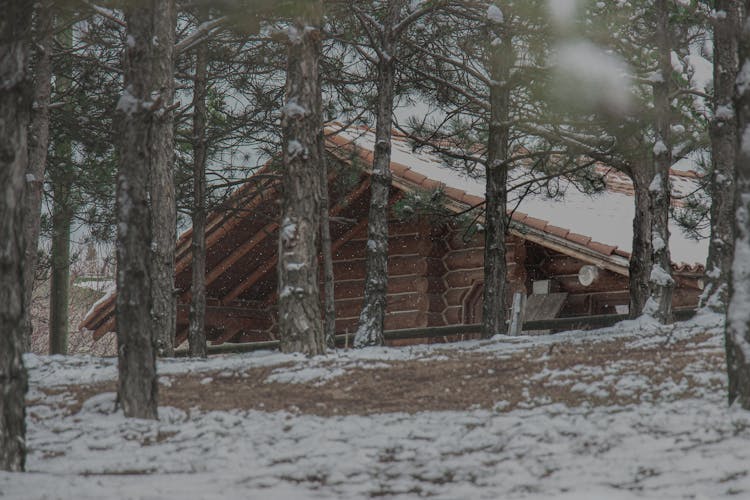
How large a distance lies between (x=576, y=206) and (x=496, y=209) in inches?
191

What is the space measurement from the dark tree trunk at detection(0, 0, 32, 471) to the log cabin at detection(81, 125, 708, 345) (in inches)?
309

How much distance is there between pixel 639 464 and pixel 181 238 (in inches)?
493

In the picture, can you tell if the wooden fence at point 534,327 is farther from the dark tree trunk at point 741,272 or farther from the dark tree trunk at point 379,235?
the dark tree trunk at point 741,272

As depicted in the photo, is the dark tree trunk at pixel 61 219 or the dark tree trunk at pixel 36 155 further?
the dark tree trunk at pixel 61 219

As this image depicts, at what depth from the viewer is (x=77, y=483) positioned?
484cm

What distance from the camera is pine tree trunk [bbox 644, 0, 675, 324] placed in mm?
9602

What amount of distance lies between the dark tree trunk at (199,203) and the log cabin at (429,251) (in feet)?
1.36

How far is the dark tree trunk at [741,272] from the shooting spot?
18.0 feet

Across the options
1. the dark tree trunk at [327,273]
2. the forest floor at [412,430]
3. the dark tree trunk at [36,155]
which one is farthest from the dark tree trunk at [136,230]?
the dark tree trunk at [327,273]

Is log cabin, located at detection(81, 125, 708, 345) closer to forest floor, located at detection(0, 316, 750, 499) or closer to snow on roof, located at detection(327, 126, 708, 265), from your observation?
snow on roof, located at detection(327, 126, 708, 265)

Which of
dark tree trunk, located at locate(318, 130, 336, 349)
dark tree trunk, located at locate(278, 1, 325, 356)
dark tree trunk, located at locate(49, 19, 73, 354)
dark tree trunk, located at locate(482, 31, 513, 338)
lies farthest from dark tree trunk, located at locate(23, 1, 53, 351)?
dark tree trunk, located at locate(482, 31, 513, 338)

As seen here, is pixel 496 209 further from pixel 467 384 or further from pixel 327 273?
pixel 467 384

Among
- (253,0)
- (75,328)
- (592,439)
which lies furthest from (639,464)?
(75,328)

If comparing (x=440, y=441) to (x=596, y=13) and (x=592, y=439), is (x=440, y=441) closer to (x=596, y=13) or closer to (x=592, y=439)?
(x=592, y=439)
